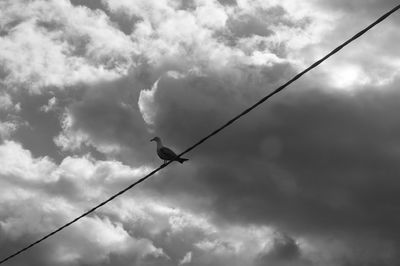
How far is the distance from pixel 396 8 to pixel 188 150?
5527 mm

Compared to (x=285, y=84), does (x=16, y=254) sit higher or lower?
higher

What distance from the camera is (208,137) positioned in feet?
37.8

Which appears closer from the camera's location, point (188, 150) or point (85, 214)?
point (188, 150)

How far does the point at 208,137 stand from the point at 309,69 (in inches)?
114

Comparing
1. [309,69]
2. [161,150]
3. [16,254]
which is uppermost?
[161,150]

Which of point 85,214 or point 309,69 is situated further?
point 85,214

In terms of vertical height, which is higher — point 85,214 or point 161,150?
point 161,150

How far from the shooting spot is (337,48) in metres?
9.04

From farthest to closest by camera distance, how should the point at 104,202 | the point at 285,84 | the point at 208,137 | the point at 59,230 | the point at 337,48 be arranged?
the point at 59,230
the point at 104,202
the point at 208,137
the point at 285,84
the point at 337,48

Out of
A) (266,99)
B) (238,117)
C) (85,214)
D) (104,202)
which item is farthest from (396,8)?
(85,214)

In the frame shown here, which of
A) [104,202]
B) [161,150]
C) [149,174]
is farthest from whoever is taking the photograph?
[161,150]

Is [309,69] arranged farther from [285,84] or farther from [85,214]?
[85,214]

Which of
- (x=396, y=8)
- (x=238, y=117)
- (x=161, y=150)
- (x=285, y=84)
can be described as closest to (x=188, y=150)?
(x=238, y=117)

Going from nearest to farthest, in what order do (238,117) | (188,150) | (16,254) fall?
(238,117), (188,150), (16,254)
